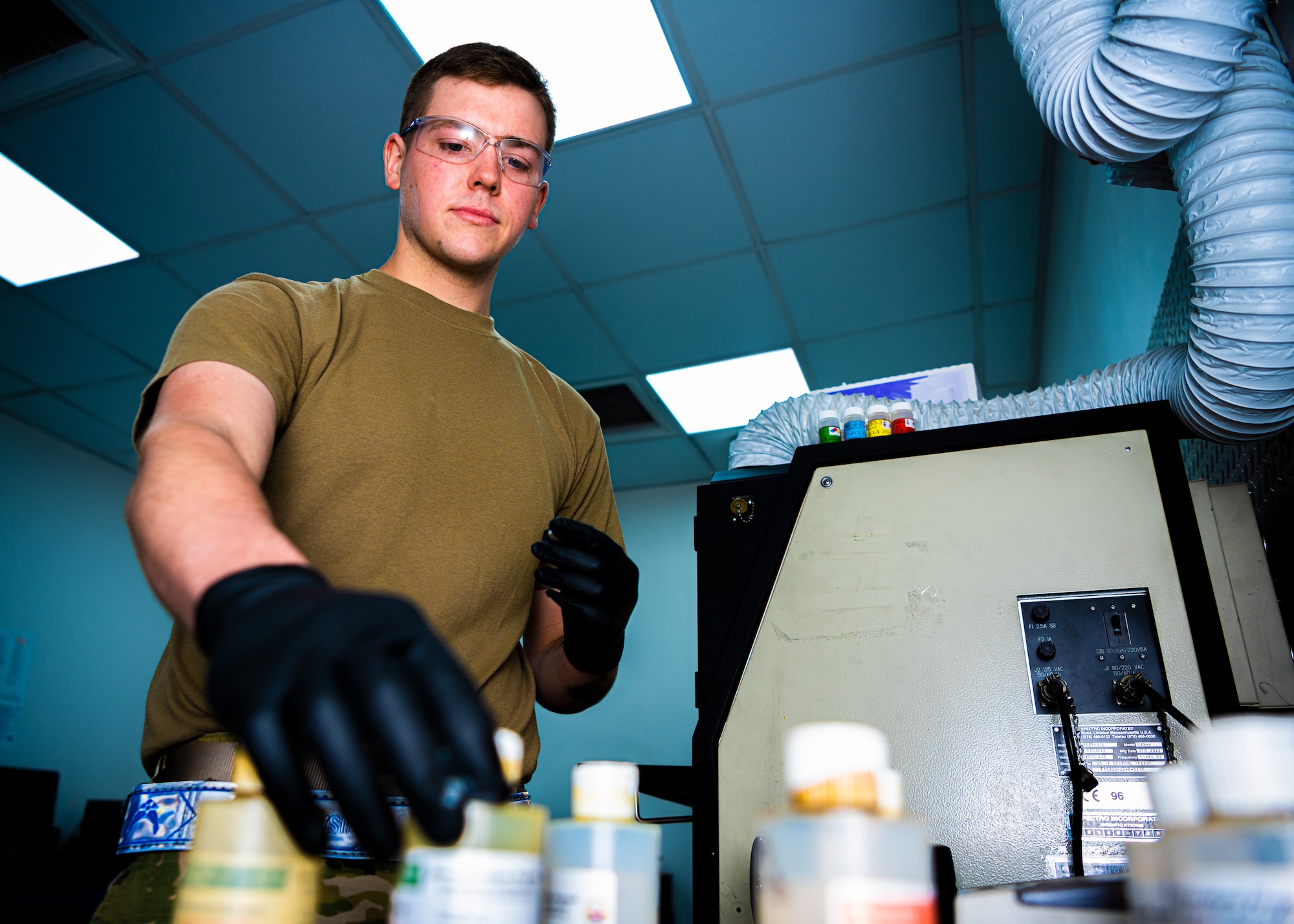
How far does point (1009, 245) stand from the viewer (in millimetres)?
2717

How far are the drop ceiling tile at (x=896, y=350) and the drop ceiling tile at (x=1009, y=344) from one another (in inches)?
2.6

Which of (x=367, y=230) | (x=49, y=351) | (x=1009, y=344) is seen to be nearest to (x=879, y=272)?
(x=1009, y=344)

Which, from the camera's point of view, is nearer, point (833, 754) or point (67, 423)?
point (833, 754)

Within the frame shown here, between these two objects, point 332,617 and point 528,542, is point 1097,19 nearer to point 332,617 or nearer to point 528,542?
point 528,542

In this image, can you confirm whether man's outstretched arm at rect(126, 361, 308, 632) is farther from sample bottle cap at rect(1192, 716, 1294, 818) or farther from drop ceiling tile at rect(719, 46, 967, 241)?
drop ceiling tile at rect(719, 46, 967, 241)

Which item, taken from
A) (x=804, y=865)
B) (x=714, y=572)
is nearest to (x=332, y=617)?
(x=804, y=865)

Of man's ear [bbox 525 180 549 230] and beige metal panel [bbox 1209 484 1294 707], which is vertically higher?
man's ear [bbox 525 180 549 230]

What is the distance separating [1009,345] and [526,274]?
1.93 meters

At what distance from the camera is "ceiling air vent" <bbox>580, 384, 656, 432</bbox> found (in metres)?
3.65

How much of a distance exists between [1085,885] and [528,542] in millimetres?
655

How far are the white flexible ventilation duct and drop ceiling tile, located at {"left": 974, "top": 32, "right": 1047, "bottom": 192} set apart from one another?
1.16 m

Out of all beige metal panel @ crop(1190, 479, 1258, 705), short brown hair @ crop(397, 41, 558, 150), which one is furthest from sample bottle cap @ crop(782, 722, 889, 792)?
short brown hair @ crop(397, 41, 558, 150)

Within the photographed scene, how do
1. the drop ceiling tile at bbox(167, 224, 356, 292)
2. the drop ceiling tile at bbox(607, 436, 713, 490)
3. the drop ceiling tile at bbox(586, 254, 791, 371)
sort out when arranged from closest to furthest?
the drop ceiling tile at bbox(167, 224, 356, 292) → the drop ceiling tile at bbox(586, 254, 791, 371) → the drop ceiling tile at bbox(607, 436, 713, 490)

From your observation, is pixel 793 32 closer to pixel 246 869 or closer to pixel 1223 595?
pixel 1223 595
